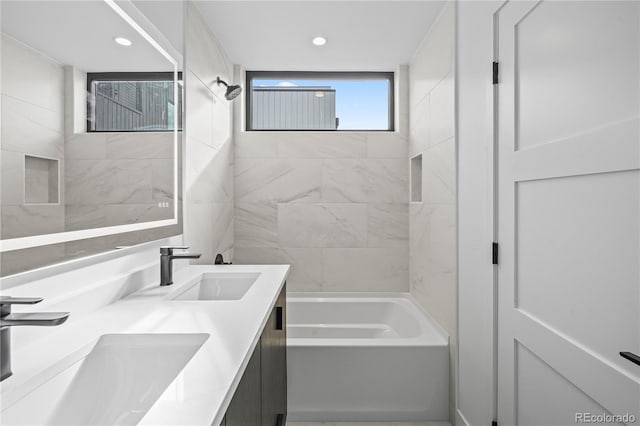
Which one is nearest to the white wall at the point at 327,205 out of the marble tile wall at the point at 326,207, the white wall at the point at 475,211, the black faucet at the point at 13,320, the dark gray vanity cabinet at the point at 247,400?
the marble tile wall at the point at 326,207

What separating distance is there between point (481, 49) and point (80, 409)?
75.7 inches

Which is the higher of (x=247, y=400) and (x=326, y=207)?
(x=326, y=207)

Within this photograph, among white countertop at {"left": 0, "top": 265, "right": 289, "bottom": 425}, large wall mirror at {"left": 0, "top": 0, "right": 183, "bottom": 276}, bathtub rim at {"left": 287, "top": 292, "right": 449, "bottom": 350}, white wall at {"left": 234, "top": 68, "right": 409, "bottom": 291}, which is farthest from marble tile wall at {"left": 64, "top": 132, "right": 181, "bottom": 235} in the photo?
white wall at {"left": 234, "top": 68, "right": 409, "bottom": 291}

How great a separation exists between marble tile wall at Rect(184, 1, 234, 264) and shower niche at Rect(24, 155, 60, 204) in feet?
2.94

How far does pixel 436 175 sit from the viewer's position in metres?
2.30

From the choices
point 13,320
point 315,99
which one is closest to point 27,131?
point 13,320

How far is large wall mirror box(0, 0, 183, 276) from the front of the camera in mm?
896

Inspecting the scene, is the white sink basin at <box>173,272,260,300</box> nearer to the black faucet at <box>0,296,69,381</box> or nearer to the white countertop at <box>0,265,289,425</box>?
the white countertop at <box>0,265,289,425</box>

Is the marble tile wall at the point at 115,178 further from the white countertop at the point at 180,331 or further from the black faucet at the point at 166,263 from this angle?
the white countertop at the point at 180,331

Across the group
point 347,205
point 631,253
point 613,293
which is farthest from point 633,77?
point 347,205

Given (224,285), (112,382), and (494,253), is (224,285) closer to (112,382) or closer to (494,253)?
(112,382)

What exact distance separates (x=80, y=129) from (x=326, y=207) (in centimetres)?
207

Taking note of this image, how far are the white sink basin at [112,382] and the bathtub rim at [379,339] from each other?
1.26 m

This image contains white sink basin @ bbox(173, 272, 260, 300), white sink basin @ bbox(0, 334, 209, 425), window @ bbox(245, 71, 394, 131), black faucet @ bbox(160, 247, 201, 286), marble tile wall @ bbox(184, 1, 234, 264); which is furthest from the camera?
window @ bbox(245, 71, 394, 131)
